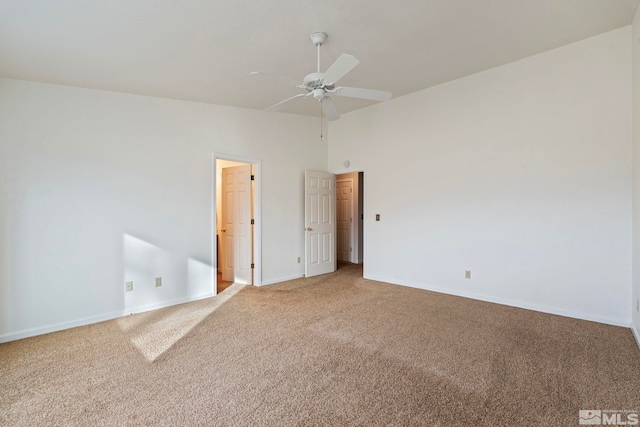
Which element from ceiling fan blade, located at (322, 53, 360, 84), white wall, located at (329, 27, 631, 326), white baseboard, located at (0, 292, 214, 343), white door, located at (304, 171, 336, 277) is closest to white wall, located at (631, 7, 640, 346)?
white wall, located at (329, 27, 631, 326)

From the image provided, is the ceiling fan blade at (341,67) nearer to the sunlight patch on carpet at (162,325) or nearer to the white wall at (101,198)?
the white wall at (101,198)

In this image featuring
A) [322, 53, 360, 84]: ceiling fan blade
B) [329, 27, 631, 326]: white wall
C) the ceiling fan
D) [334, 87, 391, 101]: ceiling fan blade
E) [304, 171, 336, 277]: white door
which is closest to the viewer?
[322, 53, 360, 84]: ceiling fan blade

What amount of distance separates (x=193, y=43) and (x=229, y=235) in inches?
131

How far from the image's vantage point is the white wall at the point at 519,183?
3275 millimetres

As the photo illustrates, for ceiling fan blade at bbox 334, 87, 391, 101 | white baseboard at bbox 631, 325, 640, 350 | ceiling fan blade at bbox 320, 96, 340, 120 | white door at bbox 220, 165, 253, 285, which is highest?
ceiling fan blade at bbox 334, 87, 391, 101

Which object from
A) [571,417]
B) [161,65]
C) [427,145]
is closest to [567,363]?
[571,417]

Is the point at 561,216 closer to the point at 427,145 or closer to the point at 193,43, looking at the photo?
the point at 427,145

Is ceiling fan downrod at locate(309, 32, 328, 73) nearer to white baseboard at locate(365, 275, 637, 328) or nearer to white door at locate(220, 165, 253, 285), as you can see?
white door at locate(220, 165, 253, 285)

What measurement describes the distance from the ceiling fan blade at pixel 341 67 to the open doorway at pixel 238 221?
8.83 ft

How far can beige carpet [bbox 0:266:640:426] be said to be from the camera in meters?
1.94

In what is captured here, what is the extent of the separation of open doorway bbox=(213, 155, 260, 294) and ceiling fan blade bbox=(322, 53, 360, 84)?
2.69 m

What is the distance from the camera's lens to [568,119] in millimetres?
3492

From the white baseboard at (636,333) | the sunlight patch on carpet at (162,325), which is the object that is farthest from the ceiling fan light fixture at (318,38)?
the white baseboard at (636,333)

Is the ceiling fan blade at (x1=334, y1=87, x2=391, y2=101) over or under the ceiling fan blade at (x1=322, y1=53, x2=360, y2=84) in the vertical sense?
under
